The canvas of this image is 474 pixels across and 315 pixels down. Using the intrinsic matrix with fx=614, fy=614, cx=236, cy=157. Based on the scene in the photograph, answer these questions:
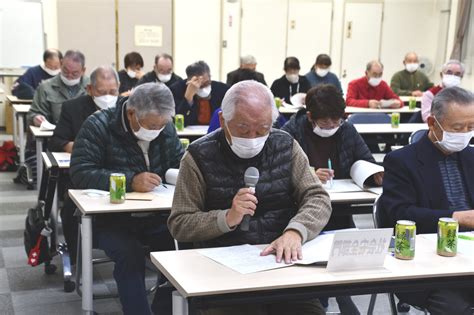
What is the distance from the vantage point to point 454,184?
2791 millimetres

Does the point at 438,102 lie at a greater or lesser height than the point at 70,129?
greater

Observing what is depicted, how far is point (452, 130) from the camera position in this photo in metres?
2.74

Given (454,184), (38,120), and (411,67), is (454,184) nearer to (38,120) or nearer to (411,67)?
(38,120)

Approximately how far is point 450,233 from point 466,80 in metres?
8.93

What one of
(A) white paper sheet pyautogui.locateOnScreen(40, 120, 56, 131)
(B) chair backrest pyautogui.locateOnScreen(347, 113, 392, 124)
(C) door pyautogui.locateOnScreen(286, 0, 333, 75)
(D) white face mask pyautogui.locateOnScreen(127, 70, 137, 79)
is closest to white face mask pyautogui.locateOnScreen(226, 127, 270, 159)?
(A) white paper sheet pyautogui.locateOnScreen(40, 120, 56, 131)

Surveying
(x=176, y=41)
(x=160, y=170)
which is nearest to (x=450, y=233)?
(x=160, y=170)

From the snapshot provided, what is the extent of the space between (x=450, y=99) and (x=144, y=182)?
5.13 ft

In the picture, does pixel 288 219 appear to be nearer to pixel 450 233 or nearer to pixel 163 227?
pixel 450 233

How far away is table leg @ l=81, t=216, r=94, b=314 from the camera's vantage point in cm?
292

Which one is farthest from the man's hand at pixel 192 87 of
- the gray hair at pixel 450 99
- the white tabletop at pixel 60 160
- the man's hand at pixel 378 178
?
the gray hair at pixel 450 99

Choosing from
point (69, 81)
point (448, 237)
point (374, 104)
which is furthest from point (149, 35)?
point (448, 237)

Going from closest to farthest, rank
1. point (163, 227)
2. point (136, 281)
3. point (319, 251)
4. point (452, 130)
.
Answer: point (319, 251)
point (452, 130)
point (136, 281)
point (163, 227)

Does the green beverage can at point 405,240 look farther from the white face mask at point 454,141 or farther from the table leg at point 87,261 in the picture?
the table leg at point 87,261

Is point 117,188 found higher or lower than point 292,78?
lower
